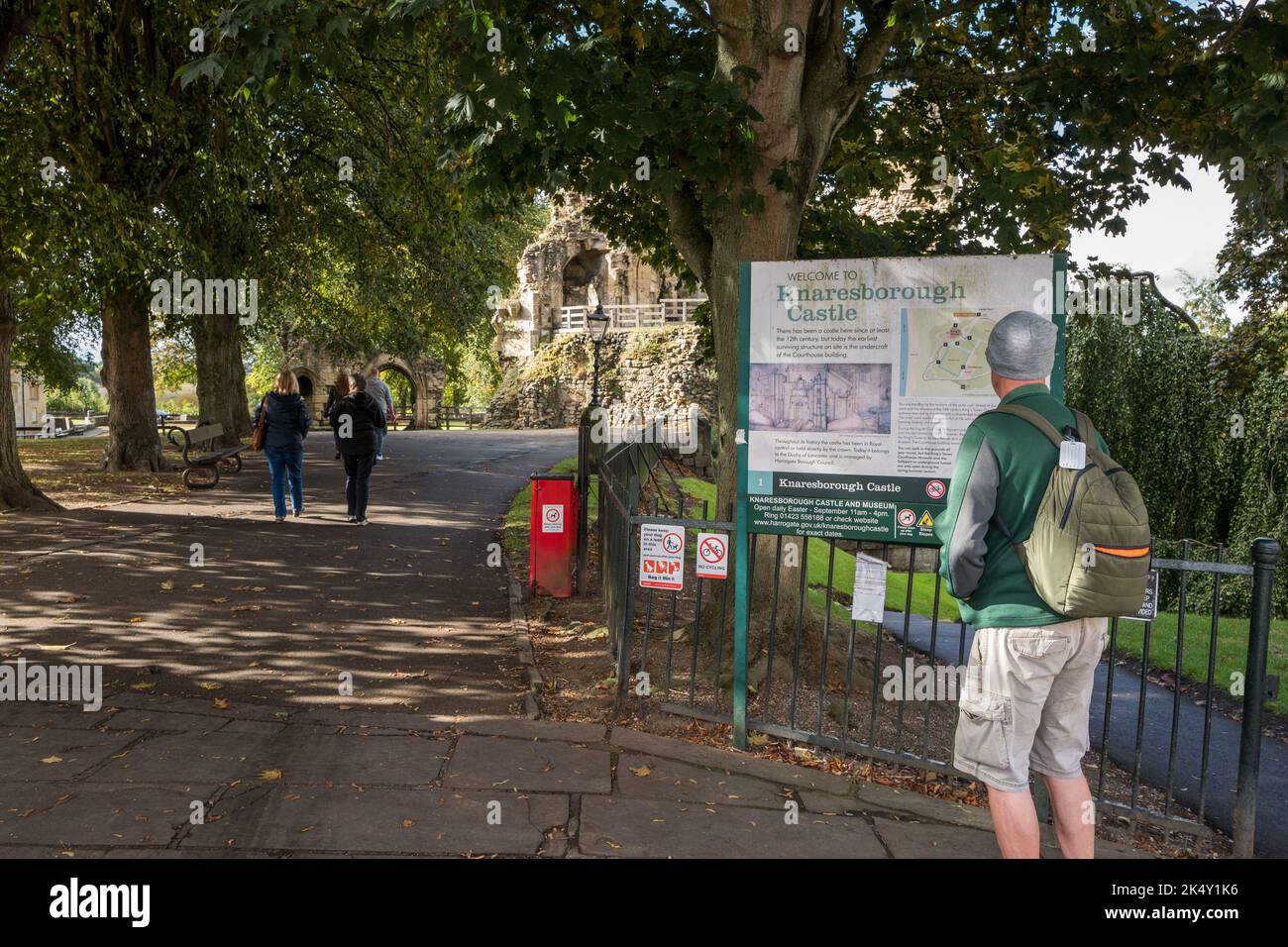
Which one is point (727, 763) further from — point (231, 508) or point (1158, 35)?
point (231, 508)

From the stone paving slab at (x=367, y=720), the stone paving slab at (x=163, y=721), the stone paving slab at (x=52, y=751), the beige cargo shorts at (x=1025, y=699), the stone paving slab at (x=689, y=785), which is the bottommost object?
the stone paving slab at (x=689, y=785)

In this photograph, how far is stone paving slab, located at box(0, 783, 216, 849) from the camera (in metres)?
3.86

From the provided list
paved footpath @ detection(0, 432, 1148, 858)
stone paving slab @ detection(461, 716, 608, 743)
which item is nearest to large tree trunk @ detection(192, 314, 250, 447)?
paved footpath @ detection(0, 432, 1148, 858)

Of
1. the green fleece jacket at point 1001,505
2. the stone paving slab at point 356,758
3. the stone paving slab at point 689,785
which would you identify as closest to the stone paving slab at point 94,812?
the stone paving slab at point 356,758

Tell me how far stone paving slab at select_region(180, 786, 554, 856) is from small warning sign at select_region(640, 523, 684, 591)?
164 cm

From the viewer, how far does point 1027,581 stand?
3412 mm

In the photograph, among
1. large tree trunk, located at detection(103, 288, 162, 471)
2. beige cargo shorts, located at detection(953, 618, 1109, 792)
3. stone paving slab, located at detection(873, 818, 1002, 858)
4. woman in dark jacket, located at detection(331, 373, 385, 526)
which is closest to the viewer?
beige cargo shorts, located at detection(953, 618, 1109, 792)

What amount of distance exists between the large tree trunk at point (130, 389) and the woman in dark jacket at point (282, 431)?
24.9 ft

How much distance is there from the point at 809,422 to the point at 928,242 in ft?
15.9

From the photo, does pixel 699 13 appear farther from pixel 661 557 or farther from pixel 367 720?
pixel 367 720

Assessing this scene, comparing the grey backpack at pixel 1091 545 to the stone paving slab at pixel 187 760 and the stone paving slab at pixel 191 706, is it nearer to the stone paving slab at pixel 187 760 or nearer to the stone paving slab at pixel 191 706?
the stone paving slab at pixel 187 760

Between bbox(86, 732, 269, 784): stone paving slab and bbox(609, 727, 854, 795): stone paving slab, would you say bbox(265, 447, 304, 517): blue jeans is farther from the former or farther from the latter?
bbox(609, 727, 854, 795): stone paving slab

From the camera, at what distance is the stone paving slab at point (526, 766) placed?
4.64 metres

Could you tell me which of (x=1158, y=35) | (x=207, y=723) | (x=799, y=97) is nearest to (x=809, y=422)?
(x=799, y=97)
